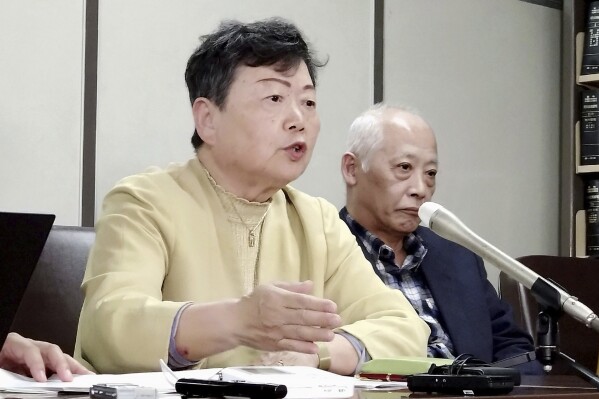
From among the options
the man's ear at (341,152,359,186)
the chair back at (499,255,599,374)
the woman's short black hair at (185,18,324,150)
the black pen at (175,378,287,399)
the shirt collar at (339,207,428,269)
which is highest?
the woman's short black hair at (185,18,324,150)

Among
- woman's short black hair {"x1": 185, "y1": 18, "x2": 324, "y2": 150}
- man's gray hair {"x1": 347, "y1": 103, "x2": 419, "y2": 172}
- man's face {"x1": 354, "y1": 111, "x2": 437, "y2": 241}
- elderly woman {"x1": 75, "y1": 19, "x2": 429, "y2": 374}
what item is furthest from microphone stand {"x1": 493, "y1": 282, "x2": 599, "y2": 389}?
man's gray hair {"x1": 347, "y1": 103, "x2": 419, "y2": 172}

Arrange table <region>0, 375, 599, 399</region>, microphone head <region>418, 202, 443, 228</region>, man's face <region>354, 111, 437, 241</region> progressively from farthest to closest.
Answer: man's face <region>354, 111, 437, 241</region> → microphone head <region>418, 202, 443, 228</region> → table <region>0, 375, 599, 399</region>

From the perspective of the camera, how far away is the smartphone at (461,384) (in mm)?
1231

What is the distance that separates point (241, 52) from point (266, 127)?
0.53 feet

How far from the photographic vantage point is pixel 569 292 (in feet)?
10.4

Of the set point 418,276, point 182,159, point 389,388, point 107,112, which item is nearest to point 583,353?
point 418,276

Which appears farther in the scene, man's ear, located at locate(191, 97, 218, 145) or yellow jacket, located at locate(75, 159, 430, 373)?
man's ear, located at locate(191, 97, 218, 145)

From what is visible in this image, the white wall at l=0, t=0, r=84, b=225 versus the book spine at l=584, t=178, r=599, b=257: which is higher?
the white wall at l=0, t=0, r=84, b=225

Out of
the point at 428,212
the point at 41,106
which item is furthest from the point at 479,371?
the point at 41,106

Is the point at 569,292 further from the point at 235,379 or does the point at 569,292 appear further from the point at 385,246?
the point at 235,379

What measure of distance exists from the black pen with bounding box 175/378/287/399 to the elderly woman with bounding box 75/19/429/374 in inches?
22.6

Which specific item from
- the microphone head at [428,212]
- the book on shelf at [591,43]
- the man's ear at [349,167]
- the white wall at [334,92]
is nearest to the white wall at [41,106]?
the white wall at [334,92]

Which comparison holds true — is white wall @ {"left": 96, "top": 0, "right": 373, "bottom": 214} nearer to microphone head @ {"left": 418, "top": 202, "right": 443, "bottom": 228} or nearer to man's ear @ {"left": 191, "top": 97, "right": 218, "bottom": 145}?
man's ear @ {"left": 191, "top": 97, "right": 218, "bottom": 145}

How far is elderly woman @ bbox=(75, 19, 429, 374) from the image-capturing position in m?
1.77
